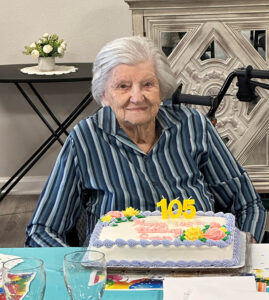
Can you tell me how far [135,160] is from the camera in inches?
92.0

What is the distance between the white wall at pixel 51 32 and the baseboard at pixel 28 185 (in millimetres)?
219

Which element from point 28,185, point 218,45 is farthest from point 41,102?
point 218,45

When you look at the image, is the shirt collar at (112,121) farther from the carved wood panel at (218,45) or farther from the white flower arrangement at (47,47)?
the white flower arrangement at (47,47)

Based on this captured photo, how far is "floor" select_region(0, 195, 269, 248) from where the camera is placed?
14.0 feet

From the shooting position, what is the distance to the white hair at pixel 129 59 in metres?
2.30

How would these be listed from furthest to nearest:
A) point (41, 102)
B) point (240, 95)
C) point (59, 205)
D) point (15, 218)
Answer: point (41, 102) < point (15, 218) < point (240, 95) < point (59, 205)

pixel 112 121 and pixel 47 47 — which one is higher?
pixel 47 47

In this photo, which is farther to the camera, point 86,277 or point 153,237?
point 153,237

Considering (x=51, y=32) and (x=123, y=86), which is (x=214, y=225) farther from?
(x=51, y=32)

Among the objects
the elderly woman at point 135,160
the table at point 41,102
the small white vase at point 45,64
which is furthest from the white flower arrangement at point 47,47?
the elderly woman at point 135,160

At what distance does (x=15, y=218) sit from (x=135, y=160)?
8.34 feet

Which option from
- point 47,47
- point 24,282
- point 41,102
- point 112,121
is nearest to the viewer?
point 24,282

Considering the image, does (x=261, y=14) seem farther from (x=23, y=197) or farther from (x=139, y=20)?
(x=23, y=197)

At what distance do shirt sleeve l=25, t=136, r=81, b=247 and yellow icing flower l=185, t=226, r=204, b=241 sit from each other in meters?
0.55
